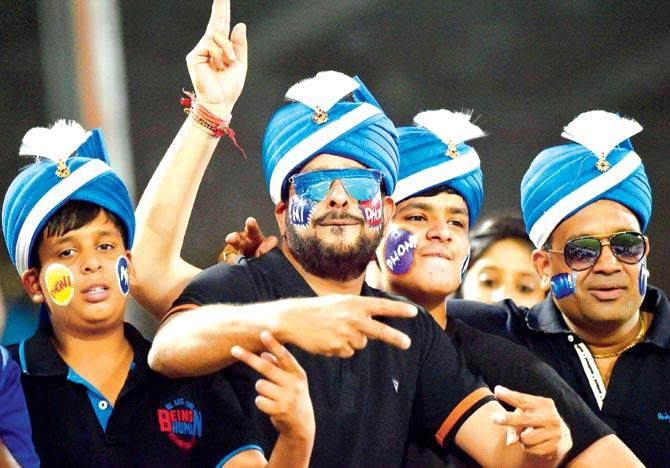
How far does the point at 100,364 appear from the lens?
3.14 meters

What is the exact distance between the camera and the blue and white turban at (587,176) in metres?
3.74

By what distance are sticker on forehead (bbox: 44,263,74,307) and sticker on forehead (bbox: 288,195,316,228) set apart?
57cm

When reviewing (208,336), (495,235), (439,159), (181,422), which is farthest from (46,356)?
(495,235)

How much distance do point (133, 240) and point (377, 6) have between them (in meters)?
2.50

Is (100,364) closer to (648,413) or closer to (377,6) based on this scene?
(648,413)

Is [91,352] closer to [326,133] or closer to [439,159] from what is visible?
[326,133]

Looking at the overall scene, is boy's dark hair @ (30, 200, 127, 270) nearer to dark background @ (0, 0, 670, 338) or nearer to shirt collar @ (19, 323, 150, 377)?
shirt collar @ (19, 323, 150, 377)

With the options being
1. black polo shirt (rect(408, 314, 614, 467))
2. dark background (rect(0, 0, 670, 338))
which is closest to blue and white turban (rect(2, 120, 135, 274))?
black polo shirt (rect(408, 314, 614, 467))

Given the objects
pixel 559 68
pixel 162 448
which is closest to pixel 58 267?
pixel 162 448

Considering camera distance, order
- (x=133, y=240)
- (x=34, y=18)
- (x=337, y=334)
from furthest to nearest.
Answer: (x=34, y=18), (x=133, y=240), (x=337, y=334)

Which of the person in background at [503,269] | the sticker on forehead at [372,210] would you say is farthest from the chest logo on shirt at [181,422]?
the person in background at [503,269]

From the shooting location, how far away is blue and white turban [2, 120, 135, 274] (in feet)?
10.4

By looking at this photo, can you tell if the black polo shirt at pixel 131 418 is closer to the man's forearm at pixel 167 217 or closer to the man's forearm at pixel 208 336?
the man's forearm at pixel 208 336

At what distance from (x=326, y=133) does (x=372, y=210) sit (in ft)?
0.77
